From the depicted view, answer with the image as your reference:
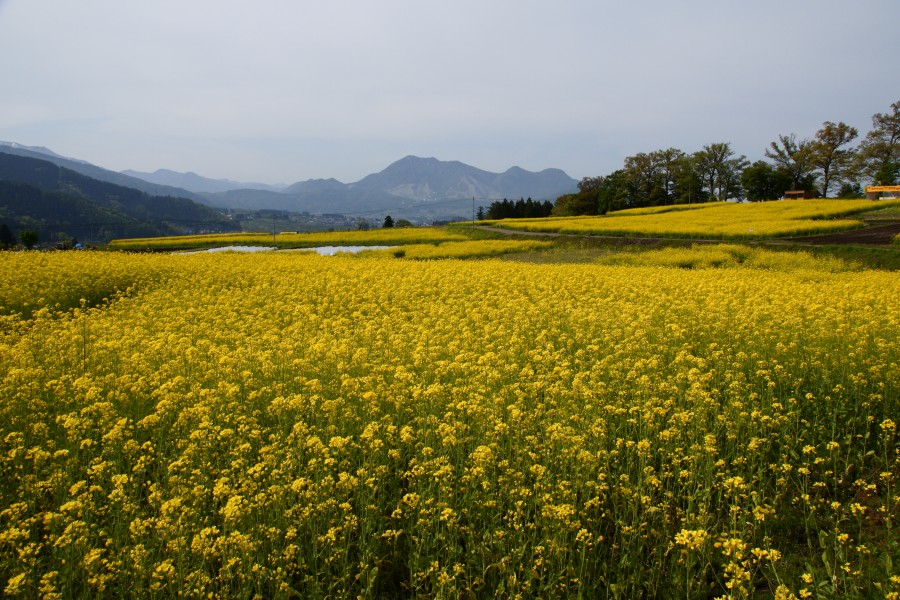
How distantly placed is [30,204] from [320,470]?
18505cm

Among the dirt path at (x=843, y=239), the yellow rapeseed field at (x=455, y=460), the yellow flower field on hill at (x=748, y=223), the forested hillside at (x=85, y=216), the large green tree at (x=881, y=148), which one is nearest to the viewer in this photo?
the yellow rapeseed field at (x=455, y=460)

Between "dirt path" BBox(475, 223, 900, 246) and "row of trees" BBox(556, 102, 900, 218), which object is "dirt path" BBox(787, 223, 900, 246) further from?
"row of trees" BBox(556, 102, 900, 218)

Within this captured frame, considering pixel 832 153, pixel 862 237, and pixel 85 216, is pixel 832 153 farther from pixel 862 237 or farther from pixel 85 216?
pixel 85 216

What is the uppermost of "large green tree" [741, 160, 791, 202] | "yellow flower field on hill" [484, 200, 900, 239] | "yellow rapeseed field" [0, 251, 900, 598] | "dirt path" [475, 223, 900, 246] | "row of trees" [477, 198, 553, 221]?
"large green tree" [741, 160, 791, 202]

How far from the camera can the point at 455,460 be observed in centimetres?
478

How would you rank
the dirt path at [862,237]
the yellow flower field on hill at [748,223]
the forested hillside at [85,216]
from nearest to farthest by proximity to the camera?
the dirt path at [862,237] → the yellow flower field on hill at [748,223] → the forested hillside at [85,216]

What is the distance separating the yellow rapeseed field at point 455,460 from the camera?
3.49m

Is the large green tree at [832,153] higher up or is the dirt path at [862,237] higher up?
the large green tree at [832,153]

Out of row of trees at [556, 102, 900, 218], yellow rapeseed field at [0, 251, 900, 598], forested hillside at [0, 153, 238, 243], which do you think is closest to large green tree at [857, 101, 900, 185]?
row of trees at [556, 102, 900, 218]

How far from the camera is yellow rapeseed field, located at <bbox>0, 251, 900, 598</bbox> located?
349 cm

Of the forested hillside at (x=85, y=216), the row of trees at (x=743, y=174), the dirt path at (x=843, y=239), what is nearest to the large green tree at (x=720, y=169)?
the row of trees at (x=743, y=174)

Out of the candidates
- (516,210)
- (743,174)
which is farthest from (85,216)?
(743,174)

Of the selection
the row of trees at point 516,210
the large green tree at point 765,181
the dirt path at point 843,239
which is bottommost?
the dirt path at point 843,239

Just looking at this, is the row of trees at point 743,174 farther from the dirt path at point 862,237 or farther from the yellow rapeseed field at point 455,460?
the yellow rapeseed field at point 455,460
